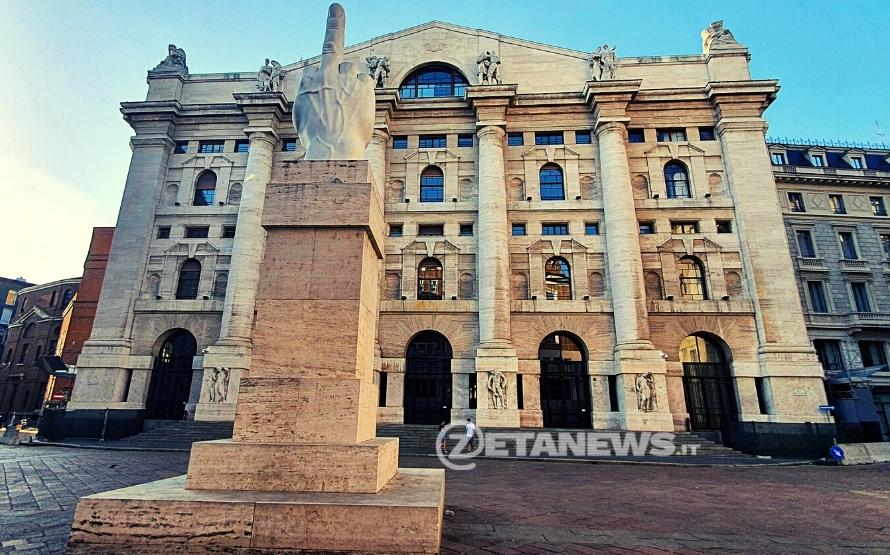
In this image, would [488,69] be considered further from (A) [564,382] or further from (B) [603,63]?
(A) [564,382]

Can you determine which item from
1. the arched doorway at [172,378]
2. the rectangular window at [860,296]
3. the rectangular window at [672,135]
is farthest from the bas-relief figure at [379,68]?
the rectangular window at [860,296]

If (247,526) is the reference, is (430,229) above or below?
above

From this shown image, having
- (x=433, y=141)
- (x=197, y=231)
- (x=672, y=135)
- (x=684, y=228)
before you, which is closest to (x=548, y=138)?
(x=433, y=141)

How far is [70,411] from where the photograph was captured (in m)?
22.5

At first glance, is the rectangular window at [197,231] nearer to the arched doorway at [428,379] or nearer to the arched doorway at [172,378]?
the arched doorway at [172,378]

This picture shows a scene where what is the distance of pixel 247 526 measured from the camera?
14.1ft

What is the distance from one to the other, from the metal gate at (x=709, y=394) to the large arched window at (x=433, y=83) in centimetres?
2114

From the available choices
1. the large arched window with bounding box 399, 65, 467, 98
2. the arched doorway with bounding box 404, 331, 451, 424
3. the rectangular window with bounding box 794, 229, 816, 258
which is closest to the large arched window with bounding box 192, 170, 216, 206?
the large arched window with bounding box 399, 65, 467, 98

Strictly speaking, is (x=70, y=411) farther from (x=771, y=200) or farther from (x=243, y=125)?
(x=771, y=200)

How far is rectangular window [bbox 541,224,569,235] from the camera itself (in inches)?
1004

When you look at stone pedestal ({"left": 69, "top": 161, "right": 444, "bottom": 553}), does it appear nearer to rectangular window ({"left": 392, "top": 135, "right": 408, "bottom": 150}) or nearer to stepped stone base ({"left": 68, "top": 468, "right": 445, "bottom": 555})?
stepped stone base ({"left": 68, "top": 468, "right": 445, "bottom": 555})

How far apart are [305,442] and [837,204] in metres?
40.6

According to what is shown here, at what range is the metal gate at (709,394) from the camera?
2233 centimetres

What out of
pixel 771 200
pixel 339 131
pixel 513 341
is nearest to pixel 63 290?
pixel 513 341
